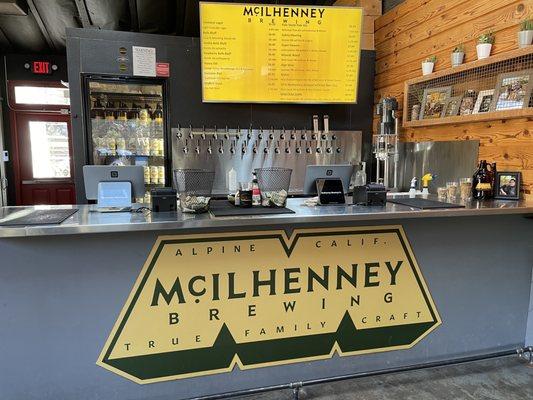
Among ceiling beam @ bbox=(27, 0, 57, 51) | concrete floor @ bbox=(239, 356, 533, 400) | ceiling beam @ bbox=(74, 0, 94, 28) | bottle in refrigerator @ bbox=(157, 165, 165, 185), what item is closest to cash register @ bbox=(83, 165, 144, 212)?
concrete floor @ bbox=(239, 356, 533, 400)

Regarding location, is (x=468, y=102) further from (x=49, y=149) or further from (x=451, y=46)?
(x=49, y=149)

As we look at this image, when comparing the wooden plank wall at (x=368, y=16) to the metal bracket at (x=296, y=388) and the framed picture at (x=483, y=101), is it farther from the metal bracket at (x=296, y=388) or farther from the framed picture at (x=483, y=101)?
the metal bracket at (x=296, y=388)

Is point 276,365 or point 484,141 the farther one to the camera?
point 484,141

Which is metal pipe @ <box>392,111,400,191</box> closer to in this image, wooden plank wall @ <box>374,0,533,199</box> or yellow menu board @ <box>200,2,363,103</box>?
wooden plank wall @ <box>374,0,533,199</box>

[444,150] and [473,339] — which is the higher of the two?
[444,150]

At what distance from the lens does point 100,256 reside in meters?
1.93

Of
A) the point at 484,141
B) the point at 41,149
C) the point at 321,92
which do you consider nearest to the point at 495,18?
the point at 484,141

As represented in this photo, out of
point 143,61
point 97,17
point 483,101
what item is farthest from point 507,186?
point 97,17

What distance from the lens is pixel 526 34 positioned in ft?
7.65

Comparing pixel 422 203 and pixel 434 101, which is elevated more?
pixel 434 101

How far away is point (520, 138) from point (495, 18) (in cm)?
86

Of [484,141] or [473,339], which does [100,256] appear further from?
[484,141]

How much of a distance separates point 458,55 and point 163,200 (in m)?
2.39

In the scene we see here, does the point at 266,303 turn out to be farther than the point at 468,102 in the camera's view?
No
